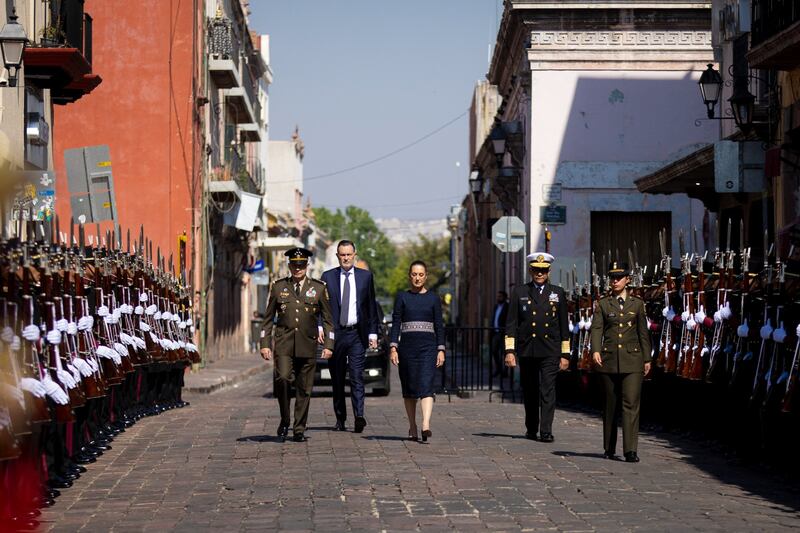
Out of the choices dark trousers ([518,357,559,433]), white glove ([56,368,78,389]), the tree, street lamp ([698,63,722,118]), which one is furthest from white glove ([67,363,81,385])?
the tree

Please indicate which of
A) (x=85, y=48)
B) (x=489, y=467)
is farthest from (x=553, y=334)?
(x=85, y=48)

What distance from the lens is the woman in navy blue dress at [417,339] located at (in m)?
15.5

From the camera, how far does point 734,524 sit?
386 inches

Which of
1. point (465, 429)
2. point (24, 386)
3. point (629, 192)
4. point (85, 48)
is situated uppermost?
point (85, 48)

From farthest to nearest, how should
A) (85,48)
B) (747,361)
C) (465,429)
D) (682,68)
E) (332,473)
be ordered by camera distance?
(682,68) → (85,48) → (465,429) → (747,361) → (332,473)

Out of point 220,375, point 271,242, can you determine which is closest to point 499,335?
point 220,375

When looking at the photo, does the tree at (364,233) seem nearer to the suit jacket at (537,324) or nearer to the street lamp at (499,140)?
the street lamp at (499,140)

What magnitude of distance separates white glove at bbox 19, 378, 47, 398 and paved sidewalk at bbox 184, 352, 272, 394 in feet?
63.9

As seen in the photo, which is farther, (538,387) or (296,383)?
(538,387)

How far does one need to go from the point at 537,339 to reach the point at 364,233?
171 metres

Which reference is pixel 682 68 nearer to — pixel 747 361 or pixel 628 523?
pixel 747 361

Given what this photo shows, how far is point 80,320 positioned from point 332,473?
2333 mm

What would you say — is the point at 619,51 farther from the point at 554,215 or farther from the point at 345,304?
the point at 345,304

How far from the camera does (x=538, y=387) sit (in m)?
16.0
